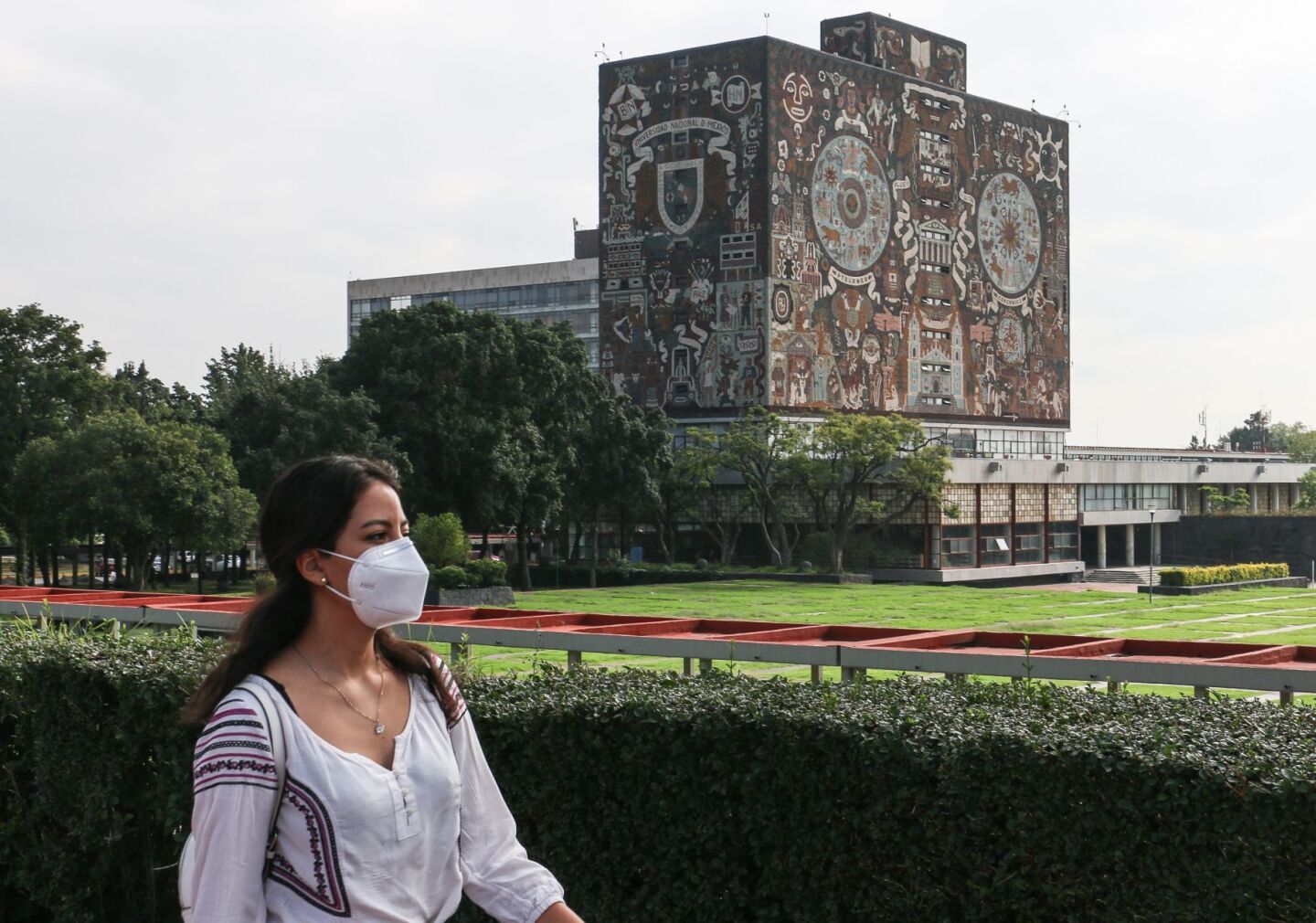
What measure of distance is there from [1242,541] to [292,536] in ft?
222

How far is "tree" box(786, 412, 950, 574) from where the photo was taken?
49.0 meters

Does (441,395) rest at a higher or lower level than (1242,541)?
higher

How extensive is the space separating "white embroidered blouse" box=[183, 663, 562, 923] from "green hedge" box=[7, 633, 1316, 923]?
2.18m

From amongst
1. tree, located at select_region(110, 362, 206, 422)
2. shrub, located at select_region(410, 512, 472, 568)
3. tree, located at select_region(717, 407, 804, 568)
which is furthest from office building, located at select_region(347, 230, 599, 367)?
shrub, located at select_region(410, 512, 472, 568)

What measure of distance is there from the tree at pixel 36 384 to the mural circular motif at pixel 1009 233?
37685mm

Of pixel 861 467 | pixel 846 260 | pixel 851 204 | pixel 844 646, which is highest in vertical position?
pixel 851 204

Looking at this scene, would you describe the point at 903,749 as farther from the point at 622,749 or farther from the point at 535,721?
the point at 535,721

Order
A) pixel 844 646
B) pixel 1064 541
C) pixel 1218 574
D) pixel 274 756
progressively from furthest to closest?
pixel 1064 541, pixel 1218 574, pixel 844 646, pixel 274 756

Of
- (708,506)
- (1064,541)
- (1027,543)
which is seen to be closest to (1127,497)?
(1064,541)

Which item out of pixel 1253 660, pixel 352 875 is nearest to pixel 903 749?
pixel 352 875

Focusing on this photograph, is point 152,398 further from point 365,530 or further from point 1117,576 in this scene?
point 365,530

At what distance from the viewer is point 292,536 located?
3223 millimetres

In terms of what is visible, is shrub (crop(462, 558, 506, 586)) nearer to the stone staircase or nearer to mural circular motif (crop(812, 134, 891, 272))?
mural circular motif (crop(812, 134, 891, 272))

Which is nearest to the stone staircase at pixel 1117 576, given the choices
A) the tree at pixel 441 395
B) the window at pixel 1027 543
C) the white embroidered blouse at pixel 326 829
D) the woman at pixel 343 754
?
the window at pixel 1027 543
